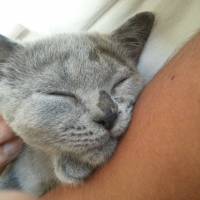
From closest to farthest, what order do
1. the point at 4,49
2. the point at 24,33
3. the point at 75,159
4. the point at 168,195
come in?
1. the point at 168,195
2. the point at 75,159
3. the point at 4,49
4. the point at 24,33

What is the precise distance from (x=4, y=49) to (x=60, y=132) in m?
0.31

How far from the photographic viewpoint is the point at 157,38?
3.71 feet

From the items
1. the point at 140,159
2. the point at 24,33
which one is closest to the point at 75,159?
the point at 140,159

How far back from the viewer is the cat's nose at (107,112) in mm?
853

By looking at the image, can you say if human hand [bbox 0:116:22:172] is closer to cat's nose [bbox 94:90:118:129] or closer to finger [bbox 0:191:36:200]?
finger [bbox 0:191:36:200]

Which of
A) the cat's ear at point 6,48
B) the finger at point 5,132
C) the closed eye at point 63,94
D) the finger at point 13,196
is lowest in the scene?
the finger at point 13,196

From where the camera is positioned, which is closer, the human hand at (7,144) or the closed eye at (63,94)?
the closed eye at (63,94)

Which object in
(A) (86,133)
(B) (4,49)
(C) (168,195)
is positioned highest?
(B) (4,49)

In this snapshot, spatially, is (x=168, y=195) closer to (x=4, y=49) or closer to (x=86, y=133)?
(x=86, y=133)

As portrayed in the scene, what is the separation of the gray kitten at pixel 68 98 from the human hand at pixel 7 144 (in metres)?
0.02

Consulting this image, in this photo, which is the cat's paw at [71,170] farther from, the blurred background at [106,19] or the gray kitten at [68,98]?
the blurred background at [106,19]

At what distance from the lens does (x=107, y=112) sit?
86 cm

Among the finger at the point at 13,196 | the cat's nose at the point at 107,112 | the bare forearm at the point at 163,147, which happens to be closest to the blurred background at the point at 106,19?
the bare forearm at the point at 163,147

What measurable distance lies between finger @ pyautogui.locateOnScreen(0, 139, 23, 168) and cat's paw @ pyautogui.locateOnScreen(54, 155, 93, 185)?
0.22 metres
